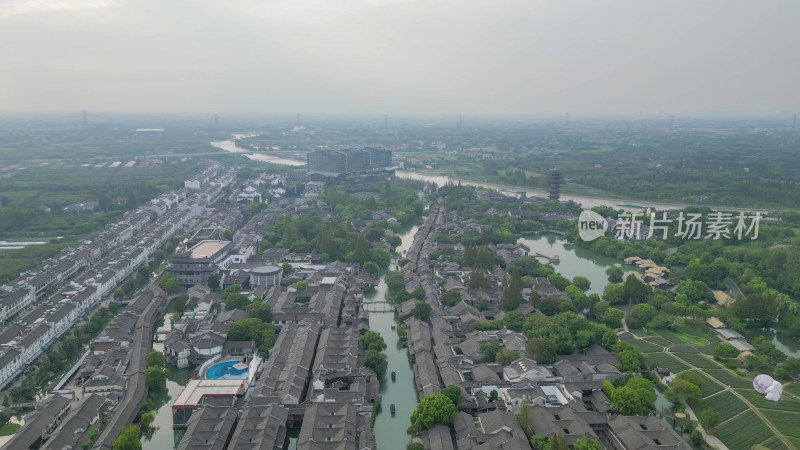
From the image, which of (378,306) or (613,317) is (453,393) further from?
(613,317)

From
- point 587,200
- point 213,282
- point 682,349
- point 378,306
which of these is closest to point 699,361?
point 682,349

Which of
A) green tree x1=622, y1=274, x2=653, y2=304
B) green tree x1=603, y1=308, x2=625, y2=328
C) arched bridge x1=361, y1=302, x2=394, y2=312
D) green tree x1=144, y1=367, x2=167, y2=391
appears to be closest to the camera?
green tree x1=144, y1=367, x2=167, y2=391

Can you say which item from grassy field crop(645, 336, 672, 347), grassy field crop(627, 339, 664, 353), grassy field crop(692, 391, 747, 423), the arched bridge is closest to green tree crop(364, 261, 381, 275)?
the arched bridge

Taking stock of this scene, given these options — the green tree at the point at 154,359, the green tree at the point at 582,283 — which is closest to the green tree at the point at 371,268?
the green tree at the point at 582,283

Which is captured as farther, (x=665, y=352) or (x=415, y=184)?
(x=415, y=184)

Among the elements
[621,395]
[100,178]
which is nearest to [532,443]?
[621,395]

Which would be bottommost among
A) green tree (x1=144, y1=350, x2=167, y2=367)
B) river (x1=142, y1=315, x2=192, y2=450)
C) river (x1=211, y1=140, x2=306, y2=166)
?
river (x1=142, y1=315, x2=192, y2=450)

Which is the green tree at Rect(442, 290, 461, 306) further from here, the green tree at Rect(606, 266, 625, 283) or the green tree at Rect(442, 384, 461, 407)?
the green tree at Rect(606, 266, 625, 283)

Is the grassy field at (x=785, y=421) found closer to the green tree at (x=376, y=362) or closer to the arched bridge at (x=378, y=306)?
the green tree at (x=376, y=362)

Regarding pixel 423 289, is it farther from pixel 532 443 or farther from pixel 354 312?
pixel 532 443
